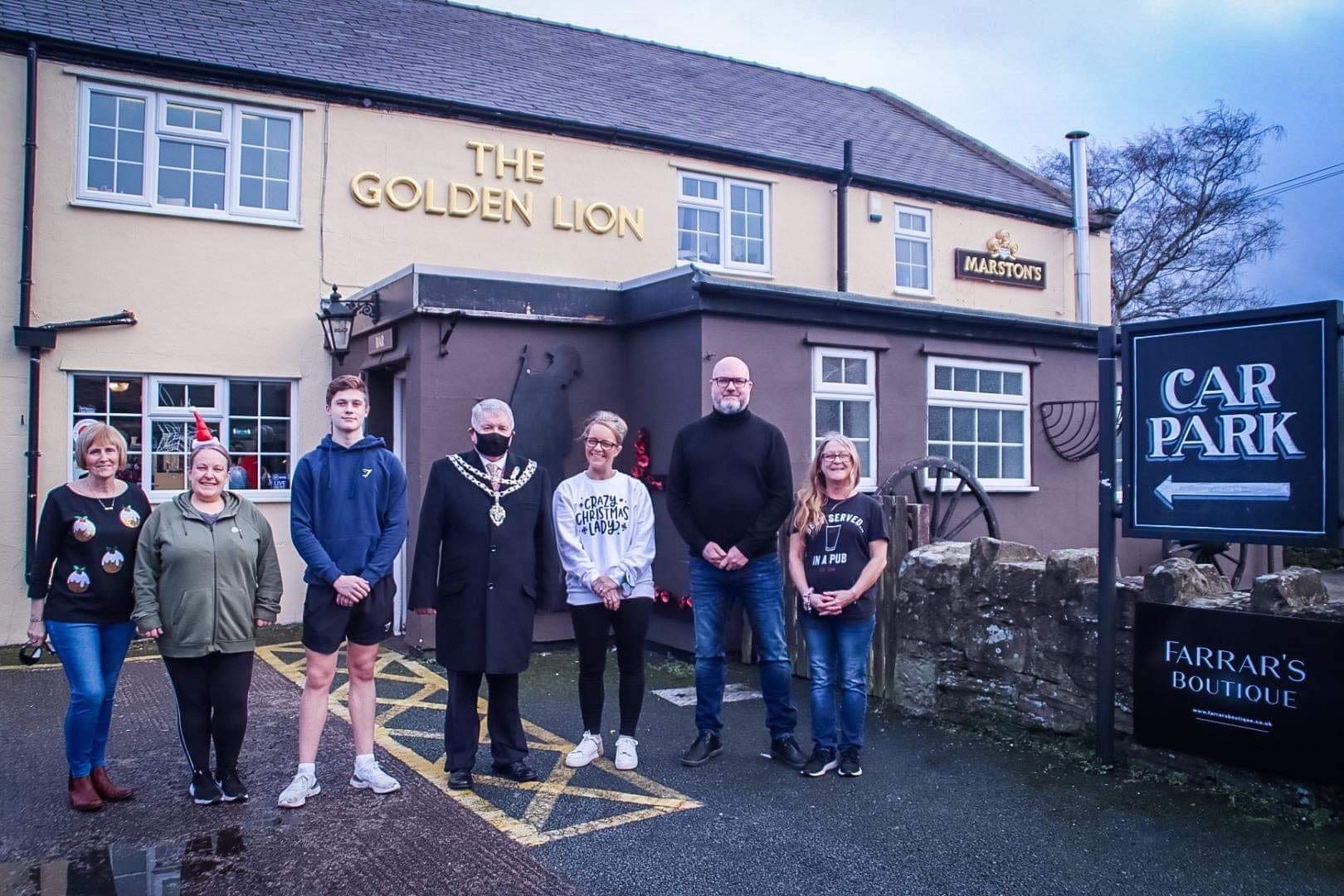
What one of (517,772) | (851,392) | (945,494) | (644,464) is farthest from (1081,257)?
(517,772)

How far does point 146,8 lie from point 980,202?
1116 cm

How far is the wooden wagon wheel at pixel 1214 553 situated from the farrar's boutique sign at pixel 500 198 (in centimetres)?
717

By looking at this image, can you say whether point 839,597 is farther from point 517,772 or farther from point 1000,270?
point 1000,270

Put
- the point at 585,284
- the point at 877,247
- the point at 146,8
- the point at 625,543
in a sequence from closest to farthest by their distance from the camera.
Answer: the point at 625,543 < the point at 585,284 < the point at 146,8 < the point at 877,247

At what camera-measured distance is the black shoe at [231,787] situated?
4.94m

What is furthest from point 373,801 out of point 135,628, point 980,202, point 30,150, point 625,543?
point 980,202

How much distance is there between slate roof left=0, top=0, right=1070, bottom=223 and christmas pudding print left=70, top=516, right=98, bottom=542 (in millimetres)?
7160

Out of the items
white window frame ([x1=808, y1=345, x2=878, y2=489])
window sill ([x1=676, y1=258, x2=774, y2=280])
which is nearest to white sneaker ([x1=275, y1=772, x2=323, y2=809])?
white window frame ([x1=808, y1=345, x2=878, y2=489])

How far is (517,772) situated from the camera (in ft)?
17.3

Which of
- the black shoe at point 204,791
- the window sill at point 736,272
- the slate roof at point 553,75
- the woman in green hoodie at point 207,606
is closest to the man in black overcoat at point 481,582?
the woman in green hoodie at point 207,606

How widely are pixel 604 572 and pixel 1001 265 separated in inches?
492

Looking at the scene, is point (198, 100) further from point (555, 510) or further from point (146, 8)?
point (555, 510)

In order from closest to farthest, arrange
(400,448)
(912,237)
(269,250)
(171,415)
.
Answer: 1. (400,448)
2. (171,415)
3. (269,250)
4. (912,237)

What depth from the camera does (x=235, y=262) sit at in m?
10.7
